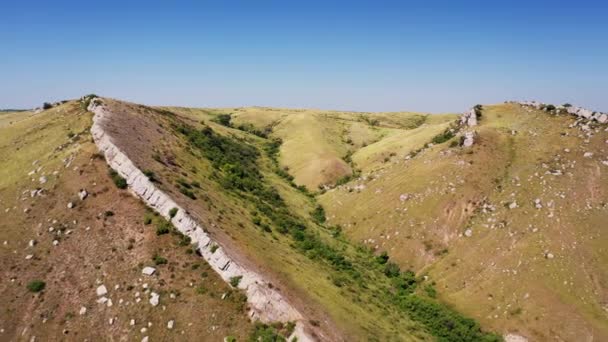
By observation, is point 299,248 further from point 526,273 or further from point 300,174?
point 300,174

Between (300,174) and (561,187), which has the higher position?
(561,187)

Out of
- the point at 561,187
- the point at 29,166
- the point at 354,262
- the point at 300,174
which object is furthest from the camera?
the point at 300,174

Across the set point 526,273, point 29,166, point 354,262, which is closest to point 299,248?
point 354,262

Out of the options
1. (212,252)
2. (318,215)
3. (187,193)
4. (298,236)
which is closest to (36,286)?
(212,252)

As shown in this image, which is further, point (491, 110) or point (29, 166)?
point (491, 110)

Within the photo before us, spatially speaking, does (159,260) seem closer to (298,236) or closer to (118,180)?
(118,180)

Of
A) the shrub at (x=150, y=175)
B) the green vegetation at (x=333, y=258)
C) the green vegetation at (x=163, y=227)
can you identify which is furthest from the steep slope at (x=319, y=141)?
the green vegetation at (x=163, y=227)

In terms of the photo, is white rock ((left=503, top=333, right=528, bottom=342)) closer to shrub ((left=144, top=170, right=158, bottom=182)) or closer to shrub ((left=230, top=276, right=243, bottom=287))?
shrub ((left=230, top=276, right=243, bottom=287))
